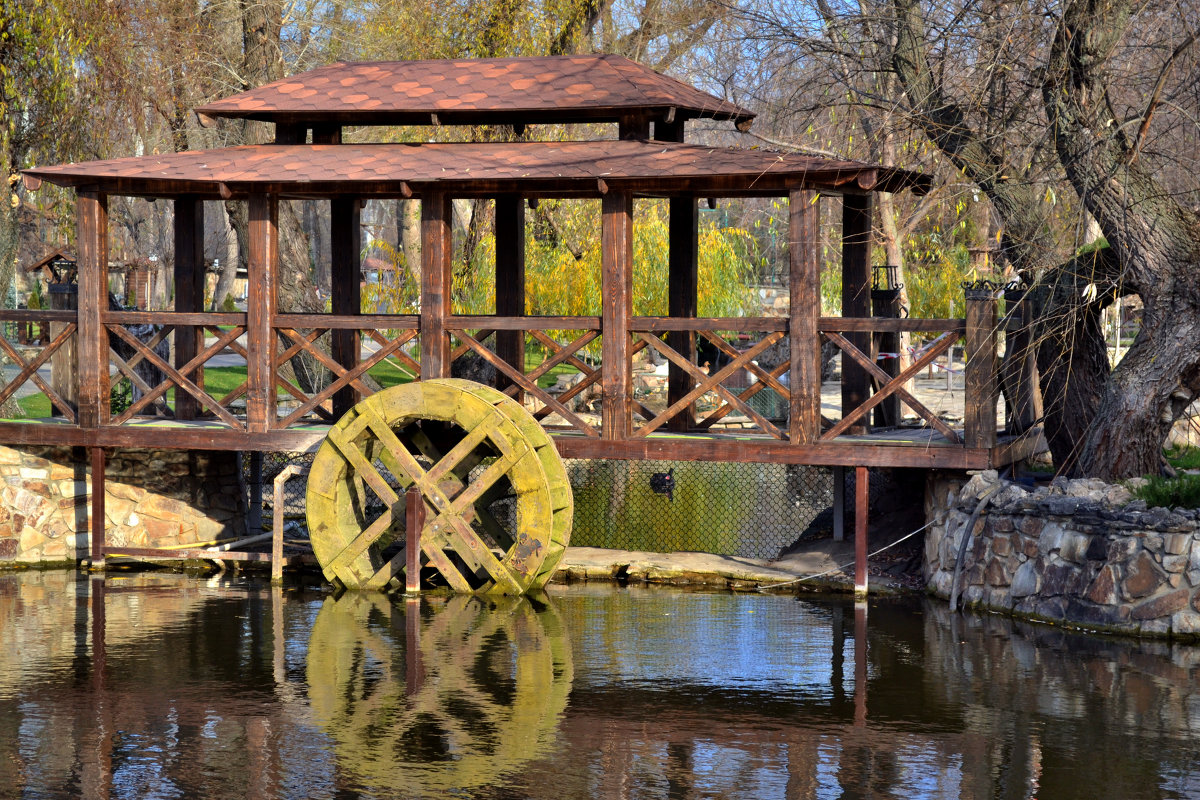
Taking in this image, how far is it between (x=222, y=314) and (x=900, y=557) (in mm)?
6785

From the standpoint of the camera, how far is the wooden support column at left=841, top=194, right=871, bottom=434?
46.1ft

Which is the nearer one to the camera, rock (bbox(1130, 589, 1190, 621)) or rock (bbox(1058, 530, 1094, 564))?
rock (bbox(1130, 589, 1190, 621))

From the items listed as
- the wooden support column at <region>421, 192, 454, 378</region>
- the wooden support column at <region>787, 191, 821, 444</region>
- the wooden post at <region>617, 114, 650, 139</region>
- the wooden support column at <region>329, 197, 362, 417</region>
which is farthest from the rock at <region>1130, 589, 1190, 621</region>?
the wooden support column at <region>329, 197, 362, 417</region>

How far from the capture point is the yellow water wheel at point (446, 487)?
1260 centimetres

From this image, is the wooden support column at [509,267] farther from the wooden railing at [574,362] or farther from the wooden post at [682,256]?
the wooden post at [682,256]

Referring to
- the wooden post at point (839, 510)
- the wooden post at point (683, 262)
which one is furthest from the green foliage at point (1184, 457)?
the wooden post at point (683, 262)

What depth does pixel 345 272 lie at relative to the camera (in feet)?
50.0

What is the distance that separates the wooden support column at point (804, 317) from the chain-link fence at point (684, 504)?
2.85m

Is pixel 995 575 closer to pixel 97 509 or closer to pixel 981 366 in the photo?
pixel 981 366

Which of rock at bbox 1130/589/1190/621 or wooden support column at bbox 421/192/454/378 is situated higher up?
wooden support column at bbox 421/192/454/378

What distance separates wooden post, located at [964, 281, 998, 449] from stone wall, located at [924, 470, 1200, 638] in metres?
0.40

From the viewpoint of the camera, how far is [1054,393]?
540 inches

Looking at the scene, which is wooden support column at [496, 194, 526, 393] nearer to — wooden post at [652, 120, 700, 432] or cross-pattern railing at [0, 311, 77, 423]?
wooden post at [652, 120, 700, 432]

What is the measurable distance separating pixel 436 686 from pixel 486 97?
258 inches
